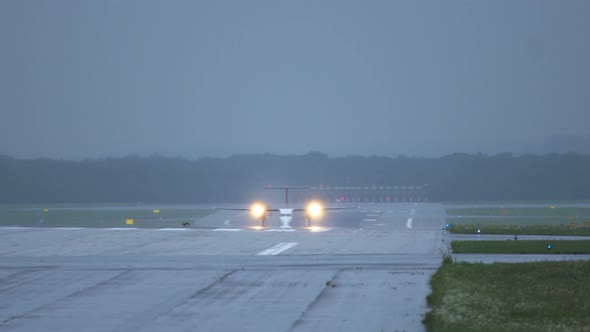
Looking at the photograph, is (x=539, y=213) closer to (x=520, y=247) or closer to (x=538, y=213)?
(x=538, y=213)

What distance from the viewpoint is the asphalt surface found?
25.0 meters

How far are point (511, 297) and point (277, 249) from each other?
21.9m

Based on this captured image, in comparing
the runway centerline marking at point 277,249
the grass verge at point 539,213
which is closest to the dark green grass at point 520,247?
the runway centerline marking at point 277,249

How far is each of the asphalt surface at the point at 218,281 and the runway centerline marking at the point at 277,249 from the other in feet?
0.21

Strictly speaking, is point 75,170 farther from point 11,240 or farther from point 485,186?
point 11,240

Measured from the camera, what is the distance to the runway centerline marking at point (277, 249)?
143ft

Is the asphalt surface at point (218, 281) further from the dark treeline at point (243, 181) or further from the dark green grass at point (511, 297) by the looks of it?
the dark treeline at point (243, 181)

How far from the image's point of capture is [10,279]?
34.6 m

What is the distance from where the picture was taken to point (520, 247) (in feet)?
146

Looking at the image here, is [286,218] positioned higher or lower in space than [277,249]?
higher

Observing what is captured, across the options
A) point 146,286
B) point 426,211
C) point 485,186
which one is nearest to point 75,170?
point 485,186

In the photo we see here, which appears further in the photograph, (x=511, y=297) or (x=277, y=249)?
(x=277, y=249)

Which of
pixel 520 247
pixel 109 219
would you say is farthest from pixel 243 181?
pixel 520 247

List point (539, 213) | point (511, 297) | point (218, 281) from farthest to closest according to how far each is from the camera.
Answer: point (539, 213), point (218, 281), point (511, 297)
